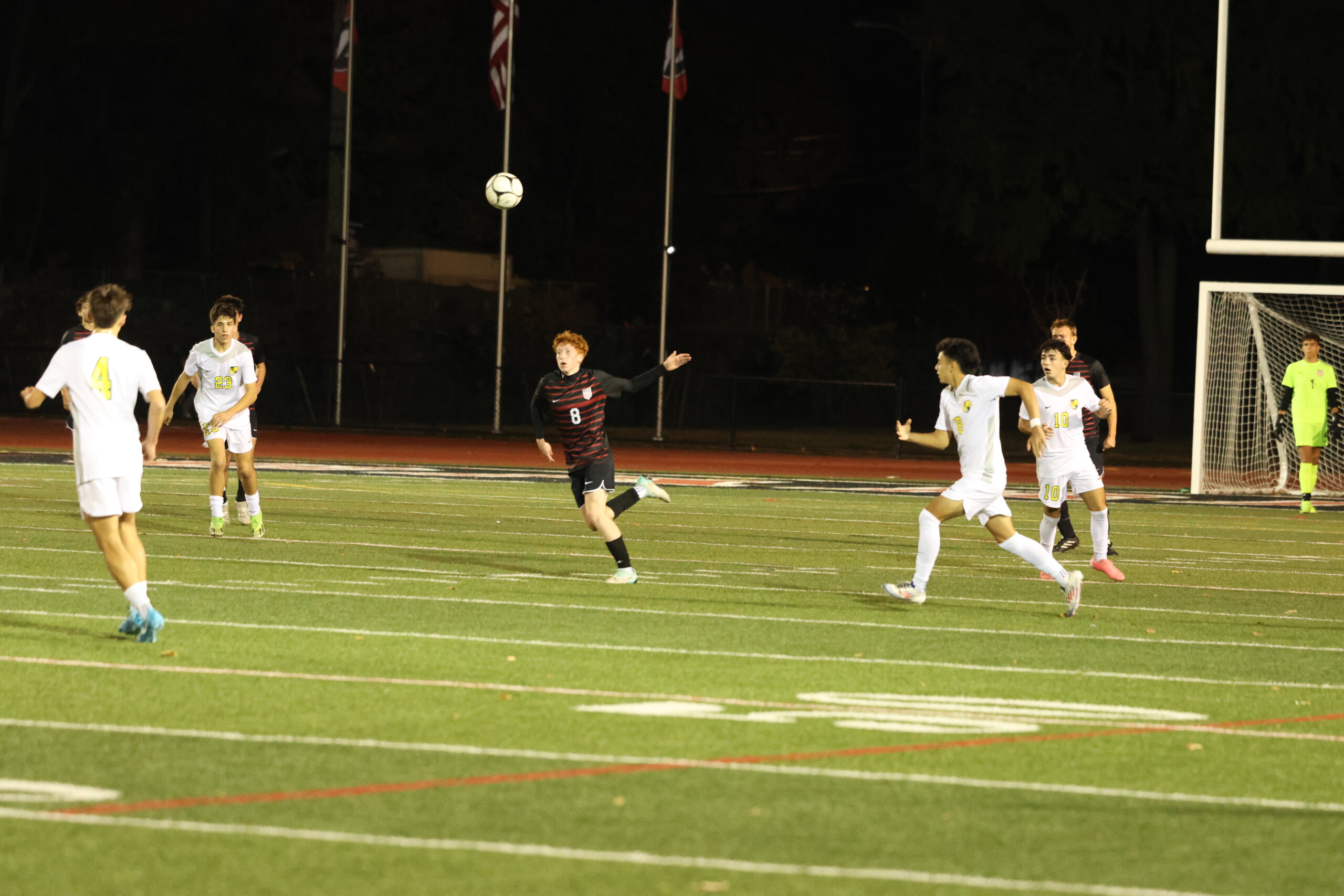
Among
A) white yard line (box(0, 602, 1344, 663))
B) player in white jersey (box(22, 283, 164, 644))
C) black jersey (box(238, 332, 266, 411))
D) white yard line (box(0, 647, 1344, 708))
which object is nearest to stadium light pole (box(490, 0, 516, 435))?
black jersey (box(238, 332, 266, 411))

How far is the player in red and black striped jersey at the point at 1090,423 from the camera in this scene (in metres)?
16.6

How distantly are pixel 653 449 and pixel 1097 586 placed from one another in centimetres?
2500

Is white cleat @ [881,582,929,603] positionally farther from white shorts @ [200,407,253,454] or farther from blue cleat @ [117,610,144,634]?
white shorts @ [200,407,253,454]

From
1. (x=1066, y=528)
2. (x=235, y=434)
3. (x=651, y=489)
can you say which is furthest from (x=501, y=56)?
(x=651, y=489)

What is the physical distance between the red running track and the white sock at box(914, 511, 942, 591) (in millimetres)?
17356

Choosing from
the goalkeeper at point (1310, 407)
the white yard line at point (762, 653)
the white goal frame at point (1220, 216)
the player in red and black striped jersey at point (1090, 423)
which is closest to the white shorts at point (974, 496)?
the white yard line at point (762, 653)

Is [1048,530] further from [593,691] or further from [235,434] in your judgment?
[593,691]

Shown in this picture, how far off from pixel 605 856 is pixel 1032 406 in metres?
7.81

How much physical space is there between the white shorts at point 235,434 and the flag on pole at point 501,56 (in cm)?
2313

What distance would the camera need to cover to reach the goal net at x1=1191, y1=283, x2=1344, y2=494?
2736 cm

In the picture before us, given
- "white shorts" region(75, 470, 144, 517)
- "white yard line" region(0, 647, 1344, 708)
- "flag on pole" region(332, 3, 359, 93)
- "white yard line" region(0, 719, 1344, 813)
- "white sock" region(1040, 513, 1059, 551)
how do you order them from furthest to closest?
"flag on pole" region(332, 3, 359, 93) < "white sock" region(1040, 513, 1059, 551) < "white shorts" region(75, 470, 144, 517) < "white yard line" region(0, 647, 1344, 708) < "white yard line" region(0, 719, 1344, 813)

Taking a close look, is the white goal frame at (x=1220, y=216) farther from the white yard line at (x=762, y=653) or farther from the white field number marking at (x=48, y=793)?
the white field number marking at (x=48, y=793)

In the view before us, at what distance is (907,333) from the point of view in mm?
54969

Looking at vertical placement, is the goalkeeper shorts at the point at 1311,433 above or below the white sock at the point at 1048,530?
above
